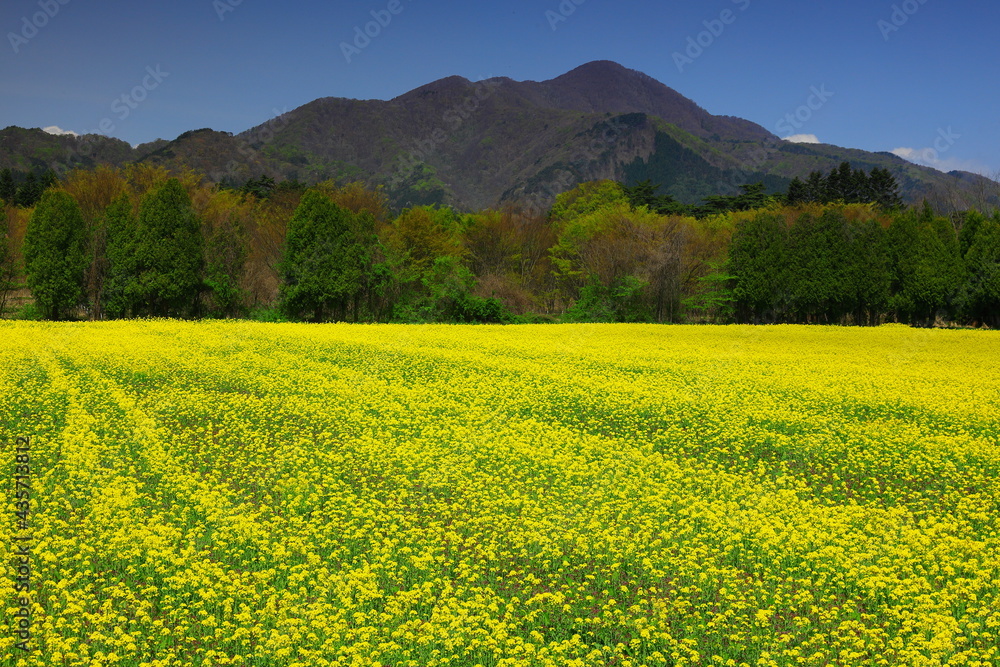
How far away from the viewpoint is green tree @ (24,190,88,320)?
4359 cm

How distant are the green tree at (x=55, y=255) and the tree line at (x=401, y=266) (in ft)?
0.29

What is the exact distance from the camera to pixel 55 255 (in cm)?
4394

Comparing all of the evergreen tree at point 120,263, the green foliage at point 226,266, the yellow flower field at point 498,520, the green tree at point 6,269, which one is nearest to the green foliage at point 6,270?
the green tree at point 6,269

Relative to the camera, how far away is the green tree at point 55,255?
143 ft

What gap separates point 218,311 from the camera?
5009 cm

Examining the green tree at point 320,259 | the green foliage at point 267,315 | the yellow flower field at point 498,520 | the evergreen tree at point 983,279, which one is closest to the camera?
the yellow flower field at point 498,520

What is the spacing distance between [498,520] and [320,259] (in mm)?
42076

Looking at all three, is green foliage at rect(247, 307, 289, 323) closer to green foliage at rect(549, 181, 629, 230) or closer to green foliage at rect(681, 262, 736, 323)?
green foliage at rect(681, 262, 736, 323)

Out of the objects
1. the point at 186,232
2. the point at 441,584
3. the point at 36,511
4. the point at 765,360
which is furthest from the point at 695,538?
the point at 186,232

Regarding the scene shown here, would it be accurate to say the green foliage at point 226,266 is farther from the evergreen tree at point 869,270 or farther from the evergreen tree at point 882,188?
the evergreen tree at point 882,188

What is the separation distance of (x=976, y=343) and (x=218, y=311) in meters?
46.7

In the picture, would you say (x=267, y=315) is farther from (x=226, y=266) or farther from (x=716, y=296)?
(x=716, y=296)

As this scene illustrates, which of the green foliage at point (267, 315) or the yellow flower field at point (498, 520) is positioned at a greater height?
the green foliage at point (267, 315)

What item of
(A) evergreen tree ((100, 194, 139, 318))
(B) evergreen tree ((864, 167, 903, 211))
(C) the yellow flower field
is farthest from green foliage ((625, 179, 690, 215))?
(C) the yellow flower field
